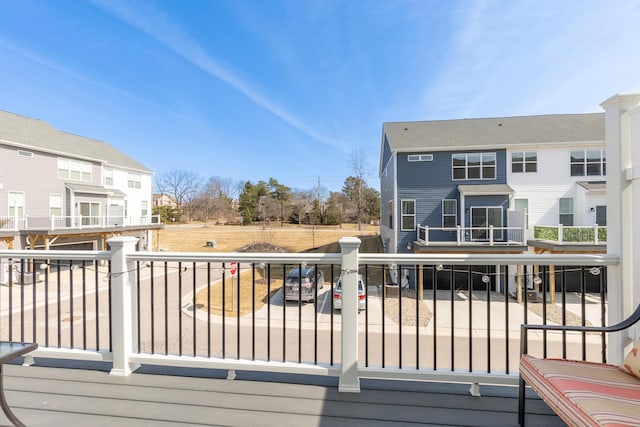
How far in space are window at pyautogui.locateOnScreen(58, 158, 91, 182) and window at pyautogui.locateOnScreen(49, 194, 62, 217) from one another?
1.07 m

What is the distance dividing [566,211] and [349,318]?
44.5ft

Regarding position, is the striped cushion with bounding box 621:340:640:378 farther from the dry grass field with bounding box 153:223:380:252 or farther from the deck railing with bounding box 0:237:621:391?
the dry grass field with bounding box 153:223:380:252

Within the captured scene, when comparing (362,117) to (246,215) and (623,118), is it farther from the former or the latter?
(246,215)

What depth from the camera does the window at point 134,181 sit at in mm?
18297

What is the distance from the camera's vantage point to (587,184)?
1084cm

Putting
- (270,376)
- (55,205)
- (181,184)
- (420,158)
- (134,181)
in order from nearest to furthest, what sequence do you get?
(270,376)
(420,158)
(55,205)
(134,181)
(181,184)

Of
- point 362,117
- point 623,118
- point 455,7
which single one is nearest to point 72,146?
point 362,117

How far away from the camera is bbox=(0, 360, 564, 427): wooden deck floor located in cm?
152

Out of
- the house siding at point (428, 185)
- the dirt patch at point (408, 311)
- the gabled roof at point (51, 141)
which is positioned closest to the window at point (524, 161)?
the house siding at point (428, 185)

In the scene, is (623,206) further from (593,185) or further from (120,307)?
(593,185)

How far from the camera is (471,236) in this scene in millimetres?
10766

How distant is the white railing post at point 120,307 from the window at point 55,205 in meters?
16.5

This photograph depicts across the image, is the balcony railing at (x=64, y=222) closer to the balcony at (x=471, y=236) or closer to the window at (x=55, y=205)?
the window at (x=55, y=205)

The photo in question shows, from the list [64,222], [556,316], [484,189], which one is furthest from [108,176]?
[556,316]
